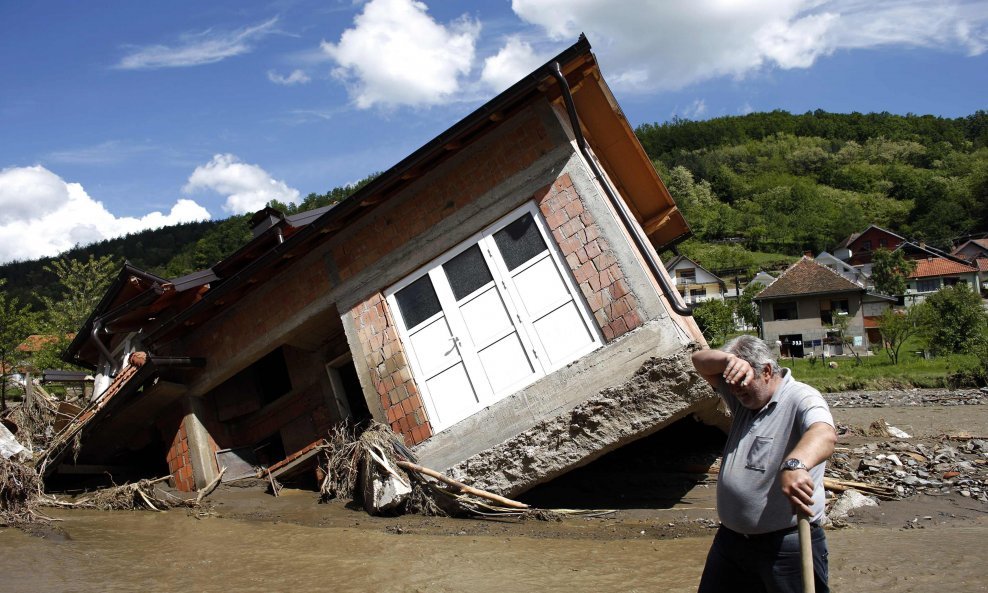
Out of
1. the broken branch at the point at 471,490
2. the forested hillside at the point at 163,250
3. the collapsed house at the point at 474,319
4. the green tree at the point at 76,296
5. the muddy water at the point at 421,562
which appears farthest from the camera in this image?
the forested hillside at the point at 163,250

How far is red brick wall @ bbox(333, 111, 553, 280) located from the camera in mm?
8469

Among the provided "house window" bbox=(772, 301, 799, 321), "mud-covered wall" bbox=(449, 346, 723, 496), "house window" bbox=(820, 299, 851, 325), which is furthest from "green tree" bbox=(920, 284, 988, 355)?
"mud-covered wall" bbox=(449, 346, 723, 496)

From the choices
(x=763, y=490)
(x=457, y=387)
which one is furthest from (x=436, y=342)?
(x=763, y=490)

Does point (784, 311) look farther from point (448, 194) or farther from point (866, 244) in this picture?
point (448, 194)

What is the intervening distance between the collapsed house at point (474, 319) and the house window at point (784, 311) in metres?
45.8

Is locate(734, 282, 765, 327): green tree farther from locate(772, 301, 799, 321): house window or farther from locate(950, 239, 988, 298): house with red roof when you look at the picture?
locate(950, 239, 988, 298): house with red roof

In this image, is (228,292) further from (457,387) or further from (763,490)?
(763,490)

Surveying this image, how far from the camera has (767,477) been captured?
10.6ft

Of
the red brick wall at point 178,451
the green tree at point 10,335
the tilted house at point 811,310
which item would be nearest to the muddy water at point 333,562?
the red brick wall at point 178,451

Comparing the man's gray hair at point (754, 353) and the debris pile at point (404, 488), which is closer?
the man's gray hair at point (754, 353)

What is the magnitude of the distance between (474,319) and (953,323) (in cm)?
4054

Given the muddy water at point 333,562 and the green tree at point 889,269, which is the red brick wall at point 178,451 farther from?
the green tree at point 889,269

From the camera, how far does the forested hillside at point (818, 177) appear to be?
106438 mm

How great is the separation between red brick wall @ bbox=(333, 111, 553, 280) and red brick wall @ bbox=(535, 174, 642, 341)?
23.9 inches
